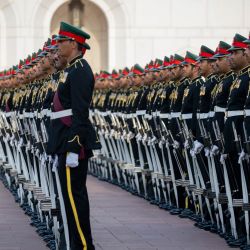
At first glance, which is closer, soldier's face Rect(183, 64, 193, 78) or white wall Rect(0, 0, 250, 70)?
soldier's face Rect(183, 64, 193, 78)

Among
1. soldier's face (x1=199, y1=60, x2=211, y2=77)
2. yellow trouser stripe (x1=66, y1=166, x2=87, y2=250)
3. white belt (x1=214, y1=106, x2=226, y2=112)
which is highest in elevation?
soldier's face (x1=199, y1=60, x2=211, y2=77)

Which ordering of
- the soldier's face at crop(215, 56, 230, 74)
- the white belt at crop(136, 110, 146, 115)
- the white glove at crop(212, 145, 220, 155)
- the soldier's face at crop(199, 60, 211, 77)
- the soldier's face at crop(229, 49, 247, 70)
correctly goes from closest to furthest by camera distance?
the soldier's face at crop(229, 49, 247, 70)
the white glove at crop(212, 145, 220, 155)
the soldier's face at crop(215, 56, 230, 74)
the soldier's face at crop(199, 60, 211, 77)
the white belt at crop(136, 110, 146, 115)

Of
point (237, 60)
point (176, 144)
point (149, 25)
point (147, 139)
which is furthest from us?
point (149, 25)

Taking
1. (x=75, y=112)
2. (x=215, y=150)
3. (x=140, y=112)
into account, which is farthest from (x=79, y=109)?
(x=140, y=112)

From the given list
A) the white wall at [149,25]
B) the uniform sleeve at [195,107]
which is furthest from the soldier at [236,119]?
the white wall at [149,25]

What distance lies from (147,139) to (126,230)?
4.39m

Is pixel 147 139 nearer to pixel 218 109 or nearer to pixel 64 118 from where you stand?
pixel 218 109

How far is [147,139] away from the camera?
58.2ft

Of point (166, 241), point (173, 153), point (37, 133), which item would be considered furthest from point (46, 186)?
point (173, 153)

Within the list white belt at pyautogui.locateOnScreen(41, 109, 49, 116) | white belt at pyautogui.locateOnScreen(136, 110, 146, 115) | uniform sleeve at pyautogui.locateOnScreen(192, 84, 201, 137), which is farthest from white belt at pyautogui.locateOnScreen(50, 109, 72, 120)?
white belt at pyautogui.locateOnScreen(136, 110, 146, 115)

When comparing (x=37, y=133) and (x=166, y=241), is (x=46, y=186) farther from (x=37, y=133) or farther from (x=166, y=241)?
(x=166, y=241)

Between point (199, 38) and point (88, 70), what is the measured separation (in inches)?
1198

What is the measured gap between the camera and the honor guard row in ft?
34.0

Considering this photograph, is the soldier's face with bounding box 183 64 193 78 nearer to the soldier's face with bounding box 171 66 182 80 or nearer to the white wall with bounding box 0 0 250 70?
the soldier's face with bounding box 171 66 182 80
